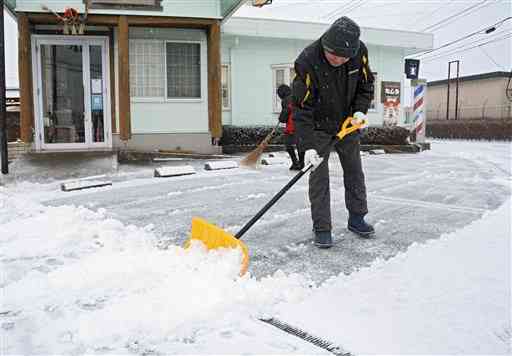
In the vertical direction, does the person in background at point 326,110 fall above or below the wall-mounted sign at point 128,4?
below

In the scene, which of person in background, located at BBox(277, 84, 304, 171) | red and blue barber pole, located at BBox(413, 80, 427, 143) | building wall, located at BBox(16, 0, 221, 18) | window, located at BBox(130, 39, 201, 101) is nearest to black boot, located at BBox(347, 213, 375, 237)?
person in background, located at BBox(277, 84, 304, 171)

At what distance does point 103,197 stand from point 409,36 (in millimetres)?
13190

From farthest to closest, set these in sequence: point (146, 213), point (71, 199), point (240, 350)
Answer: point (71, 199), point (146, 213), point (240, 350)

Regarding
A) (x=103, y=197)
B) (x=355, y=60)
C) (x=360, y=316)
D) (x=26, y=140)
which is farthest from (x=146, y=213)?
(x=26, y=140)

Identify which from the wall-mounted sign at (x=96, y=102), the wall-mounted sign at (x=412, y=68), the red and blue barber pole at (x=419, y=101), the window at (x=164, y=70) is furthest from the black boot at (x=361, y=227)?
the wall-mounted sign at (x=412, y=68)

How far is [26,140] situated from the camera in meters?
8.87

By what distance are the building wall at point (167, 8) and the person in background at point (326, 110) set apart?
Result: 6702 millimetres

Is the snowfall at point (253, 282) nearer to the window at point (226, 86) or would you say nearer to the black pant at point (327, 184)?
the black pant at point (327, 184)

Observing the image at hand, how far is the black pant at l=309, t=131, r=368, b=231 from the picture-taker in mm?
3242

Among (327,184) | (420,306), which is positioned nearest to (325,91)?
(327,184)

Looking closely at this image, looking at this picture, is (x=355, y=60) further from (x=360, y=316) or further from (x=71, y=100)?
(x=71, y=100)

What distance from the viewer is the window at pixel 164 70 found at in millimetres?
9742

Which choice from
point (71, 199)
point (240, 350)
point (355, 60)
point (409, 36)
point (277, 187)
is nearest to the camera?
point (240, 350)

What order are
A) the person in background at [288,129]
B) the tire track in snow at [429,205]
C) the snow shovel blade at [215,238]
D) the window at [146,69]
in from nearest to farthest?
the snow shovel blade at [215,238] → the tire track in snow at [429,205] → the person in background at [288,129] → the window at [146,69]
